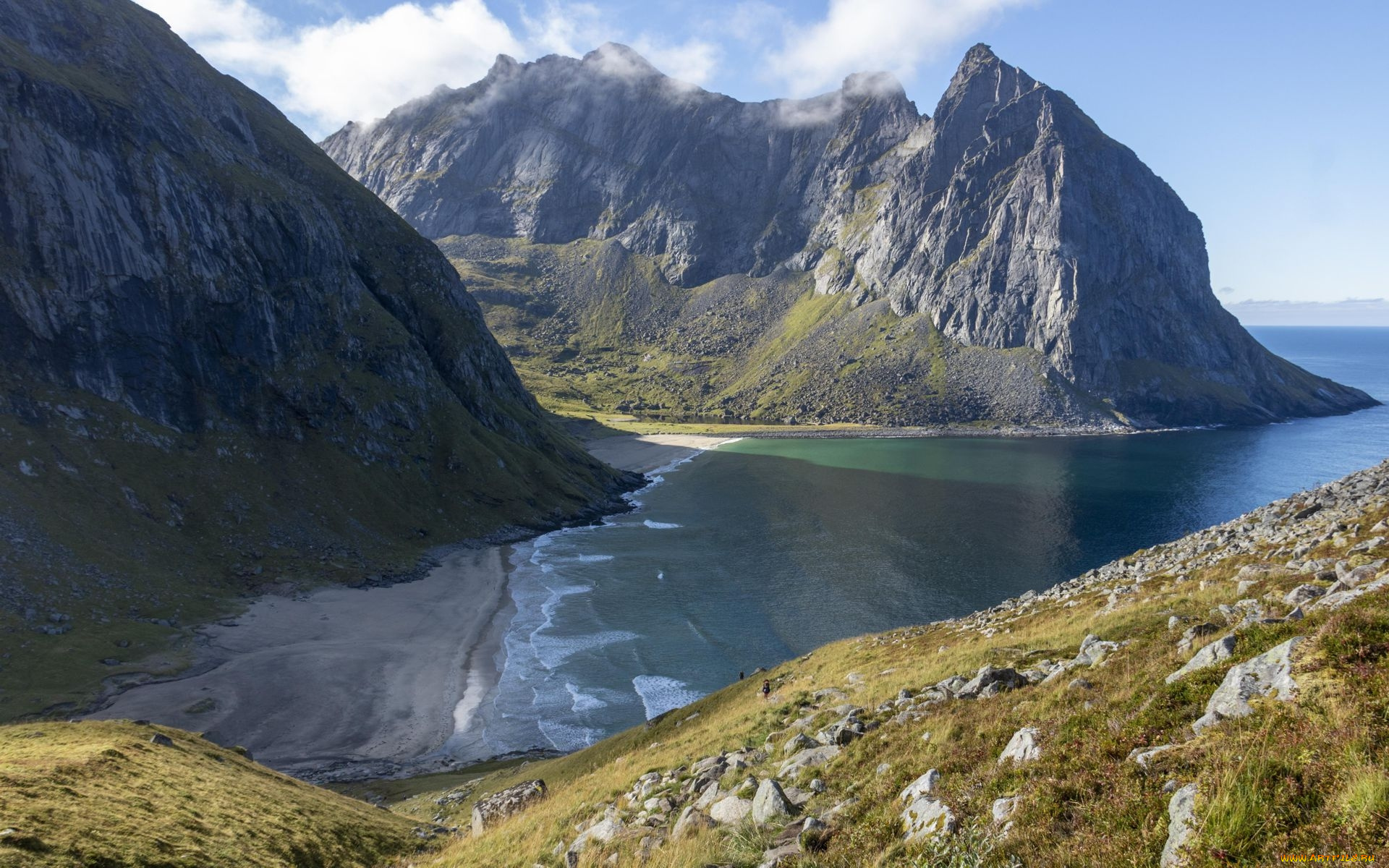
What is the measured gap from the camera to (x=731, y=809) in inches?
611

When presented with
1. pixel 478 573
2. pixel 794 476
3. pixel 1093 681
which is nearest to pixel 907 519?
pixel 794 476

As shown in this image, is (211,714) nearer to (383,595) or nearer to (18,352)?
(383,595)

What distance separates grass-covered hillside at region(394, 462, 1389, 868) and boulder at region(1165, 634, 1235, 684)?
66 millimetres

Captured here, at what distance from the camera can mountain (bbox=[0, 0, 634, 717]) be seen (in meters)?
66.2

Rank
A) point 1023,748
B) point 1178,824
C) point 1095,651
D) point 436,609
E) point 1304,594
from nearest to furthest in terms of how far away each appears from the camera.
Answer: point 1178,824, point 1023,748, point 1304,594, point 1095,651, point 436,609

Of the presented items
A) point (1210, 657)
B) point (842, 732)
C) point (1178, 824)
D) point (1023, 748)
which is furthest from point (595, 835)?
point (1210, 657)

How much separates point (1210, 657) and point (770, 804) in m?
9.51

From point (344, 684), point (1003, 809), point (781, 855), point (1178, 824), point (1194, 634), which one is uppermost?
point (1178, 824)

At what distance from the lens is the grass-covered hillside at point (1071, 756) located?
7.96 metres

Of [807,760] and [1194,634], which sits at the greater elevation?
[1194,634]

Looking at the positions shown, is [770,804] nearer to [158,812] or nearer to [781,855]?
[781,855]

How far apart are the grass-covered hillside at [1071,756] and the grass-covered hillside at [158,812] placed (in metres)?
4.50

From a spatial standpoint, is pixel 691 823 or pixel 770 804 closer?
pixel 770 804

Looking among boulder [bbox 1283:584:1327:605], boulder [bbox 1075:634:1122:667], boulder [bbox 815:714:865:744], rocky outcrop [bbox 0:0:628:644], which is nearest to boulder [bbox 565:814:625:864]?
boulder [bbox 815:714:865:744]
